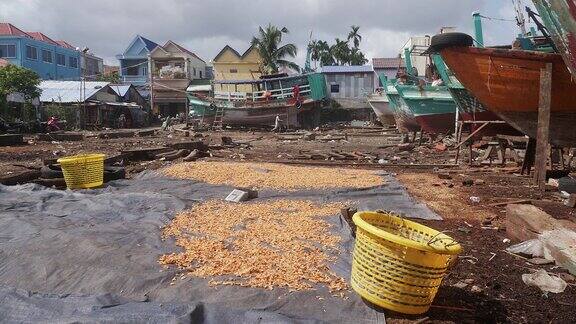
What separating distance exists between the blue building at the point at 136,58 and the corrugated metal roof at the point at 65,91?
12362 millimetres

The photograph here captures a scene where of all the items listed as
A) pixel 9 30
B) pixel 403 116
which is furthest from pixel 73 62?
pixel 403 116

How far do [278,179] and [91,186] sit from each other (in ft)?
9.90

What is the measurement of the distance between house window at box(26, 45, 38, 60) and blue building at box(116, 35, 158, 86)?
296 inches

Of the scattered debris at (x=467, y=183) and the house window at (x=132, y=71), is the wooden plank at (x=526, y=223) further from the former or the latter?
the house window at (x=132, y=71)

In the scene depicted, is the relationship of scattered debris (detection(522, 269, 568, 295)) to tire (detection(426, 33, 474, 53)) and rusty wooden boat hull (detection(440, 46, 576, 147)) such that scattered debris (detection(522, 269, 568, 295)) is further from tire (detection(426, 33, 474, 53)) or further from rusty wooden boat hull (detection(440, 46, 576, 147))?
tire (detection(426, 33, 474, 53))

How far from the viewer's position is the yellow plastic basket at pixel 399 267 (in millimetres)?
2814

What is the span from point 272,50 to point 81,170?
3672 cm

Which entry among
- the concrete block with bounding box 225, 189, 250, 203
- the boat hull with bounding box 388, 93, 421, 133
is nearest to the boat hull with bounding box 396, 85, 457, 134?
the boat hull with bounding box 388, 93, 421, 133

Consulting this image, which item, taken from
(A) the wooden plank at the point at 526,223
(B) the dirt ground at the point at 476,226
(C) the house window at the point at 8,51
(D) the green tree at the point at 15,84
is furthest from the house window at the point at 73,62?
(A) the wooden plank at the point at 526,223

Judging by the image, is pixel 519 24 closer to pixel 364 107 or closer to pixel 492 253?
pixel 492 253

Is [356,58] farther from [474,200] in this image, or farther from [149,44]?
[474,200]

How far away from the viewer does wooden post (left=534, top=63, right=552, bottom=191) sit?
779cm

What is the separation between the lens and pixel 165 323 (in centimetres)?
274

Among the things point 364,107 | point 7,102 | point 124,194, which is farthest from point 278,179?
point 364,107
